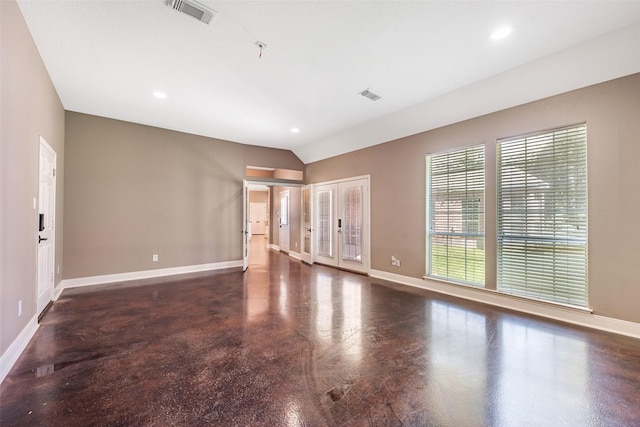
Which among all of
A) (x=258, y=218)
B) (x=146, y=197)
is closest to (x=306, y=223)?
(x=146, y=197)

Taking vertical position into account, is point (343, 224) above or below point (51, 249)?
above

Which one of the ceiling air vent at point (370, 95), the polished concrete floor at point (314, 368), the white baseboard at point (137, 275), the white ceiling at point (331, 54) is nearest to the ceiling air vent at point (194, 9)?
the white ceiling at point (331, 54)

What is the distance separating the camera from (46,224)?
11.6ft

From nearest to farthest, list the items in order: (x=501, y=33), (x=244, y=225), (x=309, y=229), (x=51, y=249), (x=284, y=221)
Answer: (x=501, y=33)
(x=51, y=249)
(x=244, y=225)
(x=309, y=229)
(x=284, y=221)

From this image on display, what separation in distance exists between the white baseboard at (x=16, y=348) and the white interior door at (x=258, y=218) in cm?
1154

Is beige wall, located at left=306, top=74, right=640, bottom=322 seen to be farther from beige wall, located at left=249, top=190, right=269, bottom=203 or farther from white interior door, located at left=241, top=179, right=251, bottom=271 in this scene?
beige wall, located at left=249, top=190, right=269, bottom=203

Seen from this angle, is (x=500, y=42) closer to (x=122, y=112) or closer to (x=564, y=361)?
(x=564, y=361)

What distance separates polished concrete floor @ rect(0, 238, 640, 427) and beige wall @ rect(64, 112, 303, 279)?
1.50 meters

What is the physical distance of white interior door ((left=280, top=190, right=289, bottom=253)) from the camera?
879 centimetres

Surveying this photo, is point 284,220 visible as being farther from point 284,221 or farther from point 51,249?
point 51,249

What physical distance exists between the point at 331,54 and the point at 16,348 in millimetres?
4113

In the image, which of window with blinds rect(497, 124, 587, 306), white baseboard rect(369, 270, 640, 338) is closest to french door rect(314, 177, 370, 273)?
white baseboard rect(369, 270, 640, 338)

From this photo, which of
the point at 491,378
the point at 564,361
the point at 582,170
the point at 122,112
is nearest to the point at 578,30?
the point at 582,170

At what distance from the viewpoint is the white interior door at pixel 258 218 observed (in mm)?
14508
